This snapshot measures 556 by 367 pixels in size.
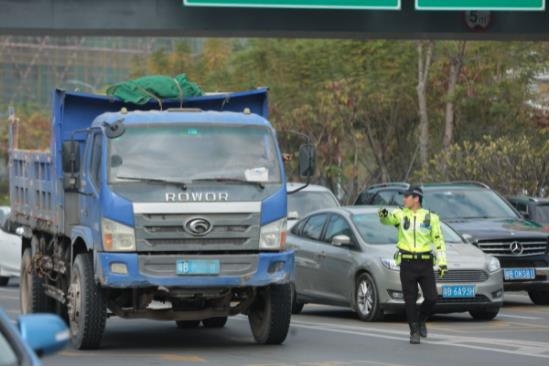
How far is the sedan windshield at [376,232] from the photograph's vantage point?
20.2 meters

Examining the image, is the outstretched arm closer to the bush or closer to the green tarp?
the green tarp

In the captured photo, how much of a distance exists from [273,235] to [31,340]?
902 centimetres

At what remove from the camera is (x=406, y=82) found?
2100 inches

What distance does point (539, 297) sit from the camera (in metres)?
23.2

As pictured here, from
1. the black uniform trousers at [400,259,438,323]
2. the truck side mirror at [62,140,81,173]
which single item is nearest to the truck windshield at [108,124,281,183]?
the truck side mirror at [62,140,81,173]

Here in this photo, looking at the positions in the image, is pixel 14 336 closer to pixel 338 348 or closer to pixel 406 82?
pixel 338 348

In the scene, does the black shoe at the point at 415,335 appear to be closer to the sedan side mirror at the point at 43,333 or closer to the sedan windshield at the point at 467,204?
the sedan windshield at the point at 467,204

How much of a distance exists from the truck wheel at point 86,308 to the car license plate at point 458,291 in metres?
5.06

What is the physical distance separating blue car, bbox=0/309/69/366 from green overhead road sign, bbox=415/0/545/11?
16095mm

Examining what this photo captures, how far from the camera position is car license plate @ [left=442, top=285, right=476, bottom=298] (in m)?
19.2

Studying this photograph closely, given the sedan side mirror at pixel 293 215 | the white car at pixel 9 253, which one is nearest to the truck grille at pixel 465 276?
the sedan side mirror at pixel 293 215

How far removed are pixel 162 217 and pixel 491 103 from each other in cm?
3740

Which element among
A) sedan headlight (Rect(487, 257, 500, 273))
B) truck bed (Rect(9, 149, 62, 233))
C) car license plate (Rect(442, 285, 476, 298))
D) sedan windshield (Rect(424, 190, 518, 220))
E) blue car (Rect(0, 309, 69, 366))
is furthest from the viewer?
sedan windshield (Rect(424, 190, 518, 220))

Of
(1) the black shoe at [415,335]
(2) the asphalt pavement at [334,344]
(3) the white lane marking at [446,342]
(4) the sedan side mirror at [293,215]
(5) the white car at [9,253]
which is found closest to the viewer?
(2) the asphalt pavement at [334,344]
